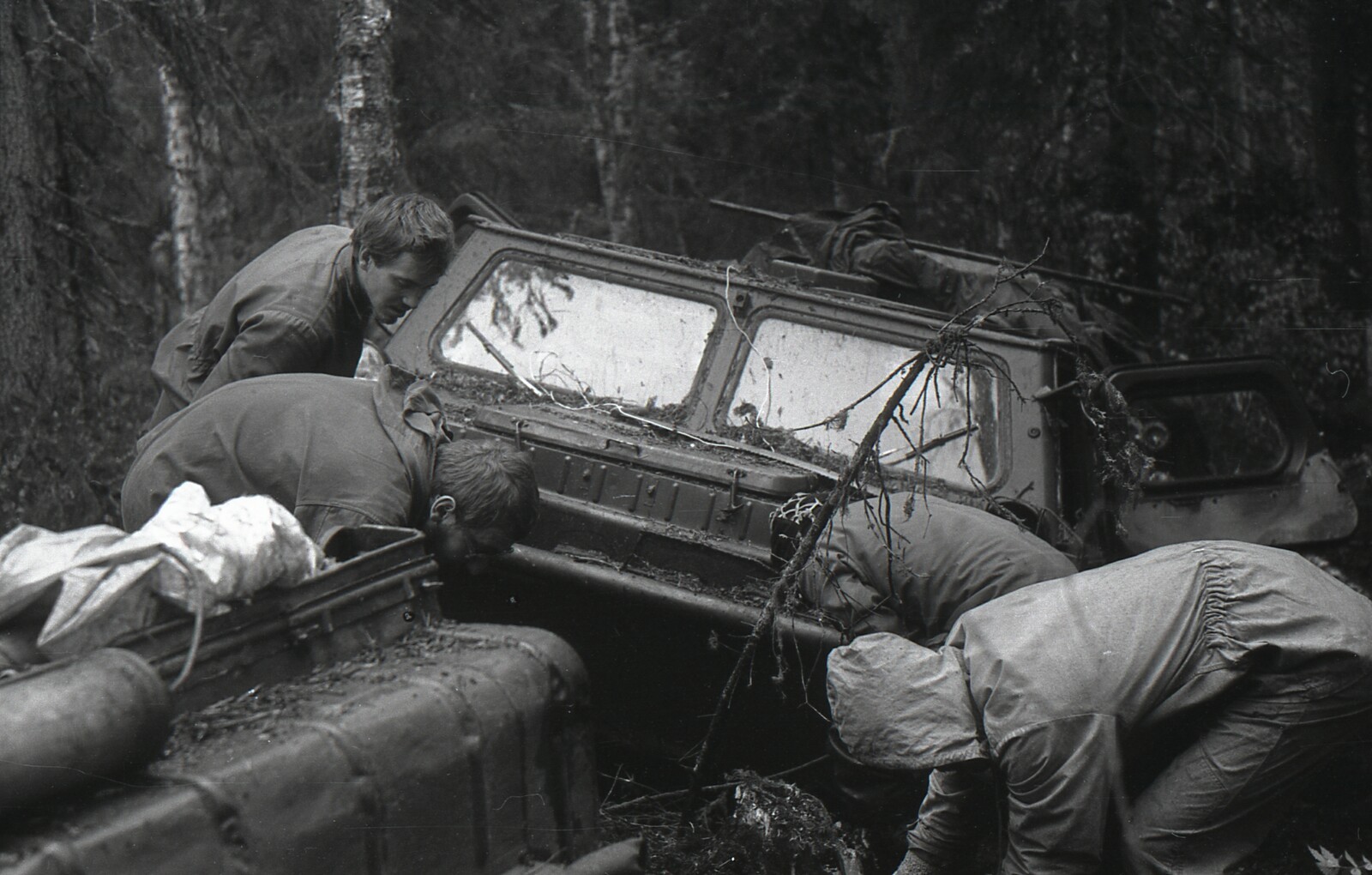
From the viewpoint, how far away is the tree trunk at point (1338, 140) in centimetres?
975

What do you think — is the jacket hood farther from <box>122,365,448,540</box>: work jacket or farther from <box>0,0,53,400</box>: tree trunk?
<box>0,0,53,400</box>: tree trunk

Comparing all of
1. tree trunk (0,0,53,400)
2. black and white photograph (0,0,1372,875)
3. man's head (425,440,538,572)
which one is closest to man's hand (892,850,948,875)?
black and white photograph (0,0,1372,875)

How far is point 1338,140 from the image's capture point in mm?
10211

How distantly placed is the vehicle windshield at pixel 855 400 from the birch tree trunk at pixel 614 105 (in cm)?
667

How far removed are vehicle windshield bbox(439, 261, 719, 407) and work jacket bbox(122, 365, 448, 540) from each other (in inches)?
58.9

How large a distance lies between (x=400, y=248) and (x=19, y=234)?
285 centimetres

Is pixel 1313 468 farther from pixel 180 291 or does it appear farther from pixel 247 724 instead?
pixel 180 291

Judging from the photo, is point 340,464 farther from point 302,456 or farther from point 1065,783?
point 1065,783

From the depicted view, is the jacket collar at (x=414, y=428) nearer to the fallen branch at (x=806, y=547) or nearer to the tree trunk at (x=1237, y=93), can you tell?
the fallen branch at (x=806, y=547)

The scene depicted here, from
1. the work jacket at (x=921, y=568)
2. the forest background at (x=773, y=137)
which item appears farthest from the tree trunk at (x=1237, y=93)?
the work jacket at (x=921, y=568)

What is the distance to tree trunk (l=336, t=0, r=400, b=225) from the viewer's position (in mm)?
6797

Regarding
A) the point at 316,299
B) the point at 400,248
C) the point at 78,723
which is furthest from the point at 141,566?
the point at 316,299

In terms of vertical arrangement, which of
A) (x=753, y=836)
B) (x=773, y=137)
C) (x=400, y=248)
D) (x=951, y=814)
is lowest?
(x=753, y=836)

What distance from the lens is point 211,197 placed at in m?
11.5
